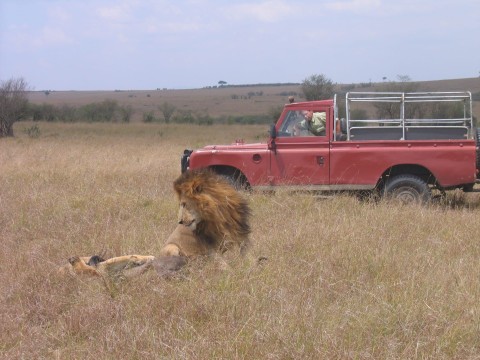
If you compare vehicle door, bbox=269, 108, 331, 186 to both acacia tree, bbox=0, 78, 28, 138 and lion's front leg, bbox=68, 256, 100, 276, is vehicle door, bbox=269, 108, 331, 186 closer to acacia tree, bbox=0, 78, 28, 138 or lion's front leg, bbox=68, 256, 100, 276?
lion's front leg, bbox=68, 256, 100, 276

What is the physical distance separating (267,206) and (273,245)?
2.69 metres

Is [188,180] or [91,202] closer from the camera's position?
[188,180]

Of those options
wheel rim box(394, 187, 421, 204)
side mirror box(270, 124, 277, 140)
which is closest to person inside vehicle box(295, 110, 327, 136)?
side mirror box(270, 124, 277, 140)

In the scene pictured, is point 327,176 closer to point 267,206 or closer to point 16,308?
point 267,206

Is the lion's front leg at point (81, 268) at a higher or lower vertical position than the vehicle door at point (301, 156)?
lower

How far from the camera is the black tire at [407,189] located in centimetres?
957

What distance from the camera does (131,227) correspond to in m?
7.63

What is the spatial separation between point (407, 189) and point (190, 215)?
17.5ft

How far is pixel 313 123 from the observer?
1007cm

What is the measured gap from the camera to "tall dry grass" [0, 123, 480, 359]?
3941 millimetres

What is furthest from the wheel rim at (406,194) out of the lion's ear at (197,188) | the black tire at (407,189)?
the lion's ear at (197,188)

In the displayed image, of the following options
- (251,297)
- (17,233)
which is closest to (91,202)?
(17,233)

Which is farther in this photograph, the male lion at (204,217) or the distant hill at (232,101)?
the distant hill at (232,101)

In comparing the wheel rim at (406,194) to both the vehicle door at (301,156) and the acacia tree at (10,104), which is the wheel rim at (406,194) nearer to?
the vehicle door at (301,156)
